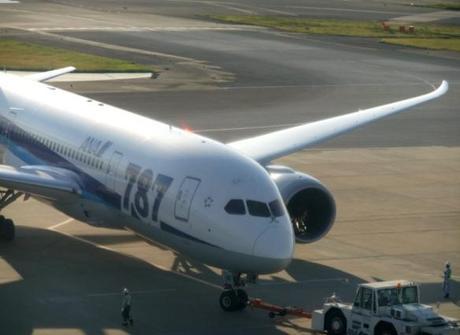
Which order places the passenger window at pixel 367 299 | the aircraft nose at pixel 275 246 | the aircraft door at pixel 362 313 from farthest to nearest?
the aircraft nose at pixel 275 246, the passenger window at pixel 367 299, the aircraft door at pixel 362 313


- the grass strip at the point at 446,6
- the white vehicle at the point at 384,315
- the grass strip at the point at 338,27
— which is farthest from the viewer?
the grass strip at the point at 446,6

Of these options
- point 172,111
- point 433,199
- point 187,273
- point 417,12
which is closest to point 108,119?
point 187,273

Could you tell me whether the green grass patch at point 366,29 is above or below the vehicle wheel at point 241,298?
above

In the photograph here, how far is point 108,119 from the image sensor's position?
38.0m

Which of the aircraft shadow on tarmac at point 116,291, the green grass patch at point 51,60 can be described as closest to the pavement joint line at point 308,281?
the aircraft shadow on tarmac at point 116,291

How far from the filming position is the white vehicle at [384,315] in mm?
28797

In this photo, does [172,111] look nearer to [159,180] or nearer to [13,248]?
[13,248]

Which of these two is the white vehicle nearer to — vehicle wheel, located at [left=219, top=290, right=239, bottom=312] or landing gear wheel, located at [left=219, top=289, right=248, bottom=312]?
landing gear wheel, located at [left=219, top=289, right=248, bottom=312]

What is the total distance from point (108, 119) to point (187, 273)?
18.0 ft

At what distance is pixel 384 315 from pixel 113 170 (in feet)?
31.1

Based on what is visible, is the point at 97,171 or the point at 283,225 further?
the point at 97,171

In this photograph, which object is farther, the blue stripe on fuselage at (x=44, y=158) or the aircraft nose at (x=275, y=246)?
the blue stripe on fuselage at (x=44, y=158)

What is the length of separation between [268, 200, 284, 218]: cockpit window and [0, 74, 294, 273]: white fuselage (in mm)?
72

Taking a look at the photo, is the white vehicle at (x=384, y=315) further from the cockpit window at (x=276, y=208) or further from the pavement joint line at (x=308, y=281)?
the pavement joint line at (x=308, y=281)
